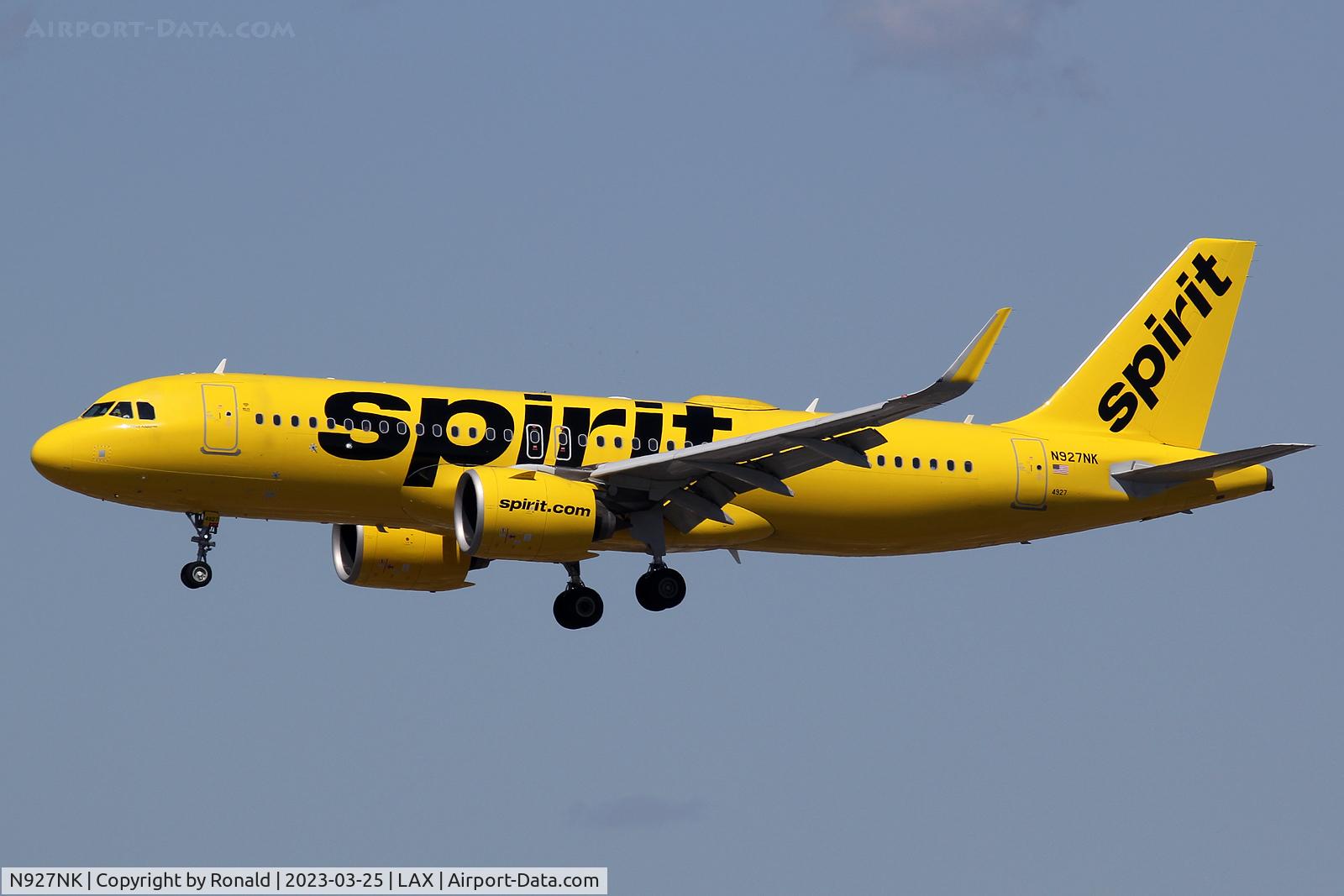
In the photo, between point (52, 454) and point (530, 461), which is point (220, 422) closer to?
point (52, 454)

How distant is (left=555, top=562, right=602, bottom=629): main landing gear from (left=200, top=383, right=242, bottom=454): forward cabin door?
8.52 m

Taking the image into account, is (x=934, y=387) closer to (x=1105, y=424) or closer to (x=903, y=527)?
(x=903, y=527)

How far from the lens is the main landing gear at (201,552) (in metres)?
47.7

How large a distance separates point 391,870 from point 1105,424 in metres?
21.1

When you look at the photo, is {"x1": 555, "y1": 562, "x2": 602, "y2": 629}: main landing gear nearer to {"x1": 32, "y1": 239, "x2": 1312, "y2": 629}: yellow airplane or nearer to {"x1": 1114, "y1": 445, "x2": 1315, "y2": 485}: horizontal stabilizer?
{"x1": 32, "y1": 239, "x2": 1312, "y2": 629}: yellow airplane

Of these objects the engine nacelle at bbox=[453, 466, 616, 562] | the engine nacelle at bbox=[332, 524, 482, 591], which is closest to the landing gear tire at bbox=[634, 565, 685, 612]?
the engine nacelle at bbox=[453, 466, 616, 562]

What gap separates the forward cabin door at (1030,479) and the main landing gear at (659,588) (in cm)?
839

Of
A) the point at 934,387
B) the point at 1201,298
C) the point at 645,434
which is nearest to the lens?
the point at 934,387

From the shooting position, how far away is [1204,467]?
51156mm

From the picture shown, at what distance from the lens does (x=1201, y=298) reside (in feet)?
186

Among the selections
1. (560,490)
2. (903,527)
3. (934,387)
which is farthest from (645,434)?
(934,387)

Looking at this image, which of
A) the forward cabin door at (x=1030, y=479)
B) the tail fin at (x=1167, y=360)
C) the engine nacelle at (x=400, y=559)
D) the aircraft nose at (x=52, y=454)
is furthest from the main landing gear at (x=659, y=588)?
the aircraft nose at (x=52, y=454)

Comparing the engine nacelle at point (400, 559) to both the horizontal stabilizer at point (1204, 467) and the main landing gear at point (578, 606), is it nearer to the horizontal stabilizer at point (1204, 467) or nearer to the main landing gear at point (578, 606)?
the main landing gear at point (578, 606)

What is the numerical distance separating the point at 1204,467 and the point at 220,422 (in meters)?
22.0
